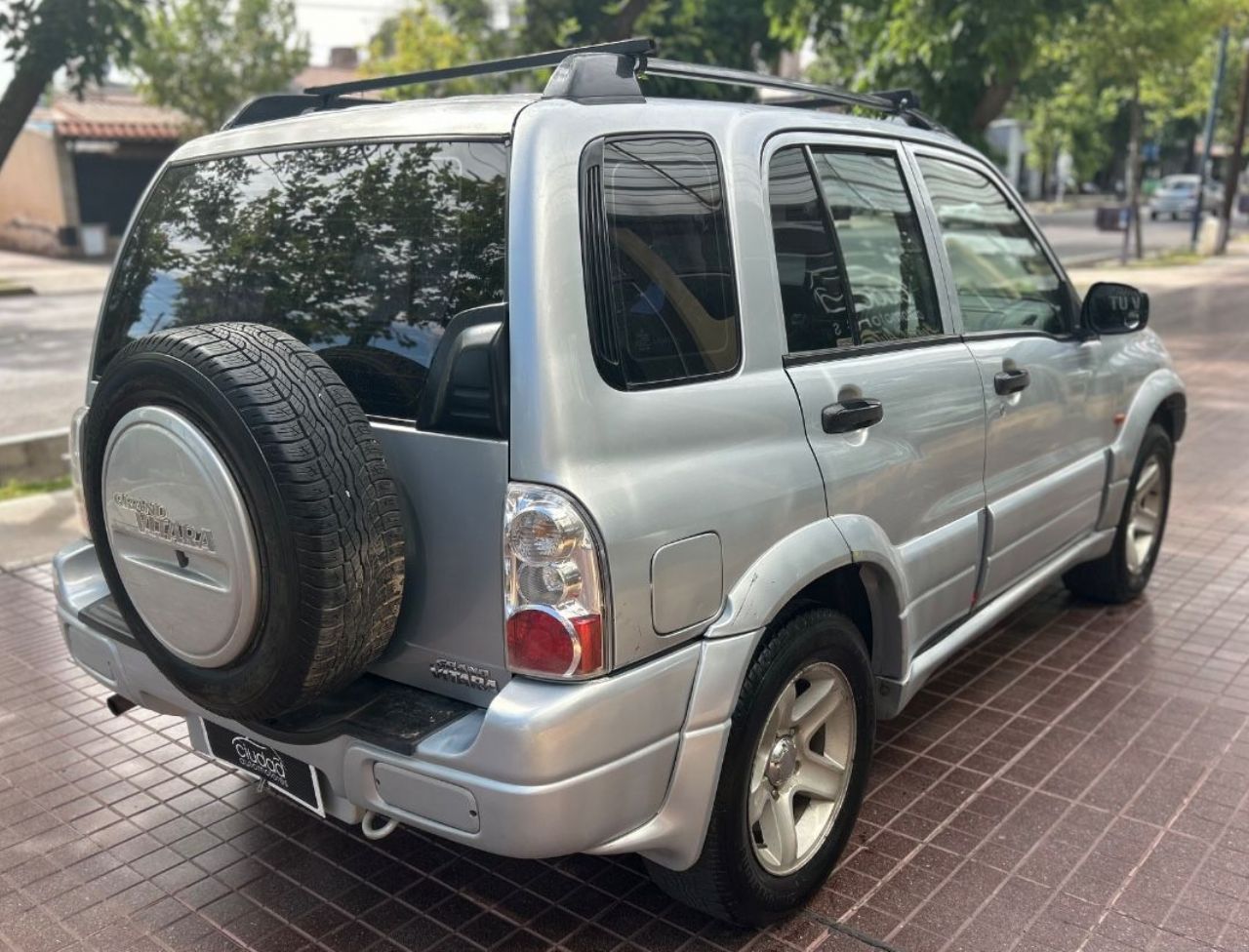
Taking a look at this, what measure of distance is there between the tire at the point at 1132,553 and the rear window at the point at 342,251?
11.1 ft

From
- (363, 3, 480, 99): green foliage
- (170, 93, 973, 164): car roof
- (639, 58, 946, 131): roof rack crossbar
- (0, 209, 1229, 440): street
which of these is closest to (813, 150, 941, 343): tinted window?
(170, 93, 973, 164): car roof

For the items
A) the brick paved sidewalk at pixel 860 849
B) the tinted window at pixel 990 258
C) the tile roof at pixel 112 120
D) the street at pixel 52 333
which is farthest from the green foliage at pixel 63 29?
the tile roof at pixel 112 120

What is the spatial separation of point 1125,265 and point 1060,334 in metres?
21.8

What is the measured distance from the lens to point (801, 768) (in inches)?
115

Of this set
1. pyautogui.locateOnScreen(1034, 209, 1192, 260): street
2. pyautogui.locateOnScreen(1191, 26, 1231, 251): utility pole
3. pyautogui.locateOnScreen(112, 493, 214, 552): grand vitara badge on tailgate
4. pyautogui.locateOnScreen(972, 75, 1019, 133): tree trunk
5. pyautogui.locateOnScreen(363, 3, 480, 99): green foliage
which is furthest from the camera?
pyautogui.locateOnScreen(1034, 209, 1192, 260): street

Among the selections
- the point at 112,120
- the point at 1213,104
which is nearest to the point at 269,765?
the point at 1213,104

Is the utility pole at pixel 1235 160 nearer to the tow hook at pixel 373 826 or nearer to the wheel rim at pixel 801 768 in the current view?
the wheel rim at pixel 801 768

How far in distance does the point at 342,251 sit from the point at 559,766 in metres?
1.30

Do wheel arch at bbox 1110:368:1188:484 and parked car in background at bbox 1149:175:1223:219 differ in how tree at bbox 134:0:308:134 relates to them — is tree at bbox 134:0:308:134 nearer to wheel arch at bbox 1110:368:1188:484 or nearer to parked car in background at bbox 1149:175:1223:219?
wheel arch at bbox 1110:368:1188:484

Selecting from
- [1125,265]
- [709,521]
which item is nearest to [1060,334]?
[709,521]

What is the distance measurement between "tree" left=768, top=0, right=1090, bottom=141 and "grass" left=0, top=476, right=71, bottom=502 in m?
8.29

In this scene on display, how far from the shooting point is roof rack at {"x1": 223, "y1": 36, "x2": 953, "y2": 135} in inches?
99.7

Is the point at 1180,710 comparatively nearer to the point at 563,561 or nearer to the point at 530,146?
the point at 563,561

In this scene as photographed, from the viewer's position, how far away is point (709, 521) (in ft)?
8.04
